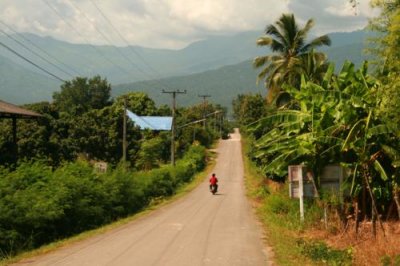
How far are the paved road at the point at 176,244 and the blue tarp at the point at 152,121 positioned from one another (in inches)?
2148

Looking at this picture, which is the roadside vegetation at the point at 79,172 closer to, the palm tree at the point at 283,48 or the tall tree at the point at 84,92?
the tall tree at the point at 84,92

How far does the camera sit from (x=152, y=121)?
274 feet

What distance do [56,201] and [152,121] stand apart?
6470cm

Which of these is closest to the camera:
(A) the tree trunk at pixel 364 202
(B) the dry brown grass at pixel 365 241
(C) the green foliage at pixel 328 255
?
(C) the green foliage at pixel 328 255

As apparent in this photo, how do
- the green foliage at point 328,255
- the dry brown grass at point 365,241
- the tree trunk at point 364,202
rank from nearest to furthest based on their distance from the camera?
the green foliage at point 328,255, the dry brown grass at point 365,241, the tree trunk at point 364,202

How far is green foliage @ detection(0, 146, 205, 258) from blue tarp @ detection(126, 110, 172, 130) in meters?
49.4

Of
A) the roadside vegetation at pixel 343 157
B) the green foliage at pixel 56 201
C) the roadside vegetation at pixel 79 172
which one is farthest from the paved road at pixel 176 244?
the roadside vegetation at pixel 79 172

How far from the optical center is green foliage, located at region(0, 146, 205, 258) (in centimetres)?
1675

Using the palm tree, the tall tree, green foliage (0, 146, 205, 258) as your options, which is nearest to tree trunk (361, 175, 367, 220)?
green foliage (0, 146, 205, 258)

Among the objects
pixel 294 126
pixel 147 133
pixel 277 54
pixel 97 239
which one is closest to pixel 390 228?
pixel 294 126

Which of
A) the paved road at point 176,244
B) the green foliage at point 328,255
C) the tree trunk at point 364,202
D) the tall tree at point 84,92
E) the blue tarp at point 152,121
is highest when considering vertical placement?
the tall tree at point 84,92

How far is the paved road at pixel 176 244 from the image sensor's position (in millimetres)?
13289

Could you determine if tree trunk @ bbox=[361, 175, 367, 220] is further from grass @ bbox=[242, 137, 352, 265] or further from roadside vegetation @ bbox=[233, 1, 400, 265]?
grass @ bbox=[242, 137, 352, 265]

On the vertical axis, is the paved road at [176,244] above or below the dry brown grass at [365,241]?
below
